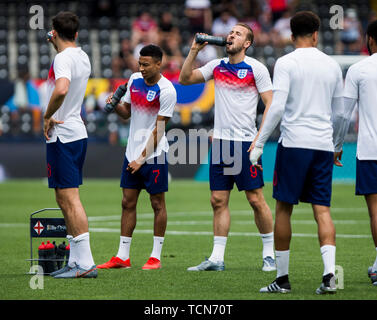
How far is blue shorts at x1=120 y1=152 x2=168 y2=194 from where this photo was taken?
28.1ft

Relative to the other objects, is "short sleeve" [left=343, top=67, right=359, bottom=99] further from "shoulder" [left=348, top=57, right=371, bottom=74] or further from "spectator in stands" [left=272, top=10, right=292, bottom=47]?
"spectator in stands" [left=272, top=10, right=292, bottom=47]

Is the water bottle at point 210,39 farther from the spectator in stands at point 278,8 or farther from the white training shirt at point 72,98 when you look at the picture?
the spectator in stands at point 278,8

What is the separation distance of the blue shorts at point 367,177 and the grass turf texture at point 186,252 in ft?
2.79

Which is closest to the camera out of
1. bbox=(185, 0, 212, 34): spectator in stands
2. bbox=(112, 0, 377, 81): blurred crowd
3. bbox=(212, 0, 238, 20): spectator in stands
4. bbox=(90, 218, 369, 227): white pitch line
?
bbox=(90, 218, 369, 227): white pitch line

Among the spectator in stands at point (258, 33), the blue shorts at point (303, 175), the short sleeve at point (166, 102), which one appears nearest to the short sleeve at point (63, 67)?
the short sleeve at point (166, 102)

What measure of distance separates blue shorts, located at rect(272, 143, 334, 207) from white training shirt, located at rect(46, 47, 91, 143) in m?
2.05

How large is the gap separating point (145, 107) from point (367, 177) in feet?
8.18

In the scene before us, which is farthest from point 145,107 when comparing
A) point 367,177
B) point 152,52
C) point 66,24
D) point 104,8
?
point 104,8

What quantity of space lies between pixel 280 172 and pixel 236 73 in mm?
1932

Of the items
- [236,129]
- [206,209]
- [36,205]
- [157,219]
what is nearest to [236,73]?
[236,129]

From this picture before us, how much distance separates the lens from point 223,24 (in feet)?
77.8

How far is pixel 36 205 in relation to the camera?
48.6ft

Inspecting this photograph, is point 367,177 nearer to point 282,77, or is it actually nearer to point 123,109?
point 282,77
